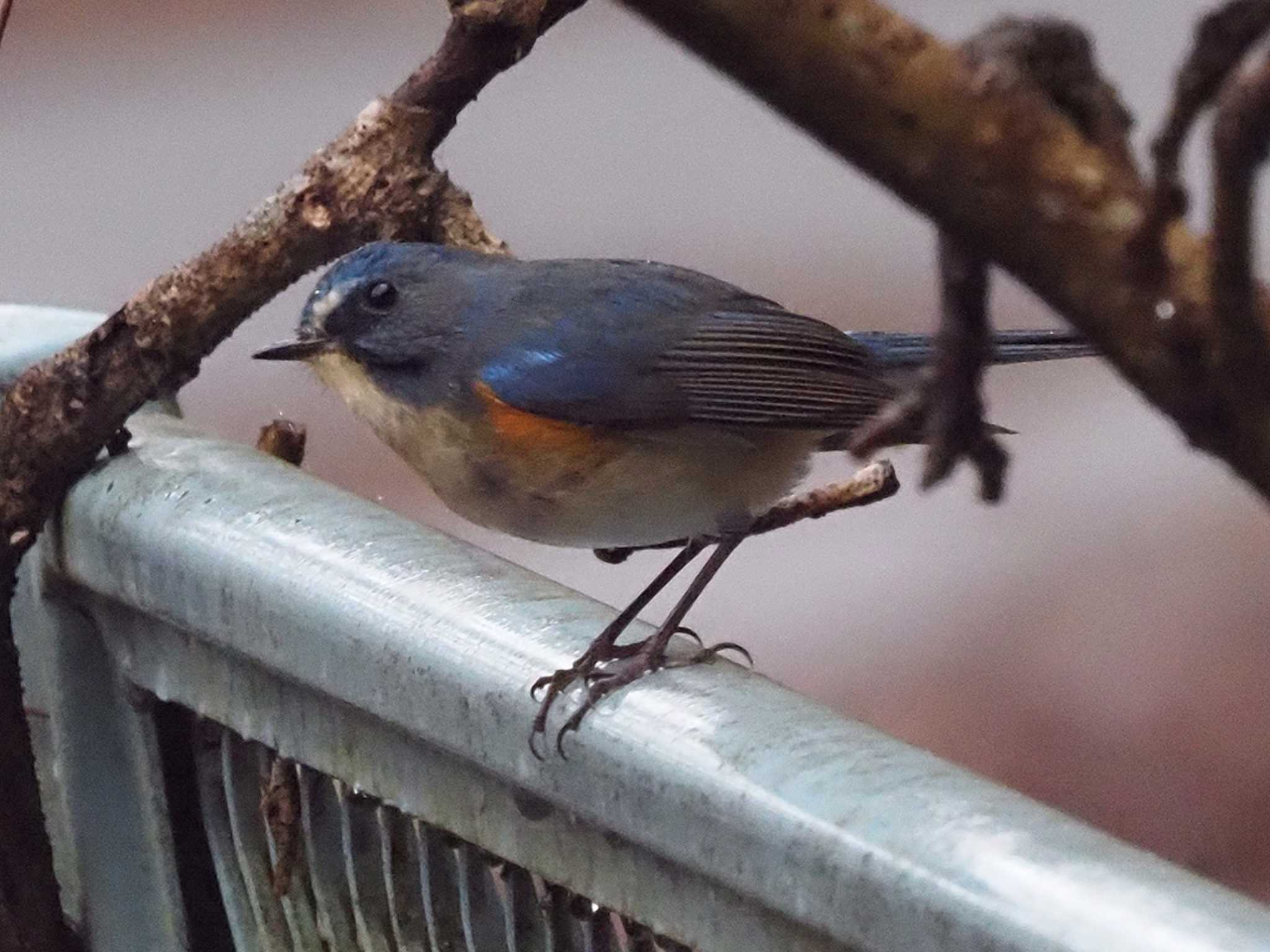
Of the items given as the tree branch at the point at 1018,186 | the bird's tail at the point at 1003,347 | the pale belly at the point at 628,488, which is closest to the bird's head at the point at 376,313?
the pale belly at the point at 628,488

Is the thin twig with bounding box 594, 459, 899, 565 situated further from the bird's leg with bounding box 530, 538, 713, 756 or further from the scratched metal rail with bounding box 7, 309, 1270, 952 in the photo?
the scratched metal rail with bounding box 7, 309, 1270, 952

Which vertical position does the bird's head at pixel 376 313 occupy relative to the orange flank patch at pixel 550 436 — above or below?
above

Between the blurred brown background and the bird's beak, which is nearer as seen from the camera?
the bird's beak

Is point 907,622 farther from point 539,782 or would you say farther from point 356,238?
point 539,782

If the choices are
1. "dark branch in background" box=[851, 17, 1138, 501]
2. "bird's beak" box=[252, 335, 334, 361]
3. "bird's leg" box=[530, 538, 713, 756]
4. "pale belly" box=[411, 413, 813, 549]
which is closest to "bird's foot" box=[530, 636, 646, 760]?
"bird's leg" box=[530, 538, 713, 756]

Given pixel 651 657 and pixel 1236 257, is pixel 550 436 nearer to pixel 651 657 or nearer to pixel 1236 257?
pixel 651 657

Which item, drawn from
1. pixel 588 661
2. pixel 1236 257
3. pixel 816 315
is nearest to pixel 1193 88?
pixel 1236 257

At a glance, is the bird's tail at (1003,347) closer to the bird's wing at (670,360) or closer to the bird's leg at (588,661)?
the bird's wing at (670,360)
